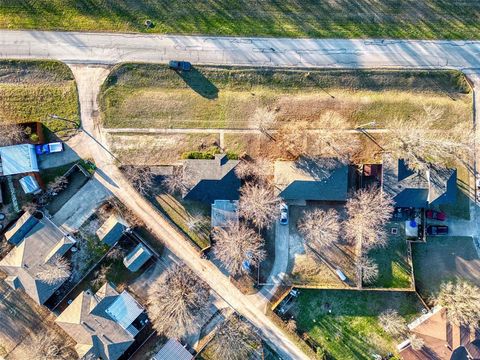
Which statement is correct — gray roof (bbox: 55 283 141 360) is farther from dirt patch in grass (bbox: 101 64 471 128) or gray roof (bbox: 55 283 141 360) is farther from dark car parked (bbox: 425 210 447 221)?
dark car parked (bbox: 425 210 447 221)

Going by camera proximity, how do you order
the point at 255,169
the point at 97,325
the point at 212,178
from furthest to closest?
the point at 255,169 < the point at 212,178 < the point at 97,325

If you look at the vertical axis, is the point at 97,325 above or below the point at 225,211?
above

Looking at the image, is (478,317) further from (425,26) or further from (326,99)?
(425,26)

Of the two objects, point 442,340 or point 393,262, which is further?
point 393,262

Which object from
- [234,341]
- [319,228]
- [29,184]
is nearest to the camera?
[29,184]

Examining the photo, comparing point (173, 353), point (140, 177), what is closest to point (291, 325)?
point (173, 353)

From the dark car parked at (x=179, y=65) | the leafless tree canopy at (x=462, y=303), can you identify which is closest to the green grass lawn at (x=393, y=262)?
the leafless tree canopy at (x=462, y=303)

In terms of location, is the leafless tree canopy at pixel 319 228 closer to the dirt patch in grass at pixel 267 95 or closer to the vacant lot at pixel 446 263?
the vacant lot at pixel 446 263

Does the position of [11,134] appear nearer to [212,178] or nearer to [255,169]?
[212,178]
